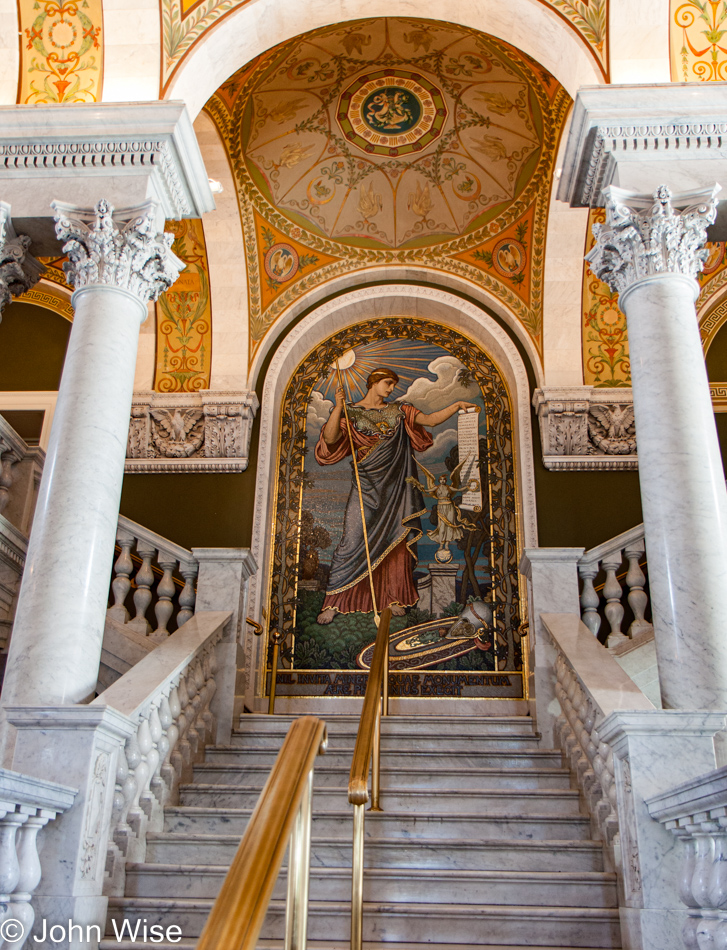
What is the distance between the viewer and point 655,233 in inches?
214

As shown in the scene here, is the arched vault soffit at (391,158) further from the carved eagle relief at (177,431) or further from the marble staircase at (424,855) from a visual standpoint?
the marble staircase at (424,855)

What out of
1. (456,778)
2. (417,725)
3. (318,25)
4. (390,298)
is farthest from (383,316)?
(456,778)

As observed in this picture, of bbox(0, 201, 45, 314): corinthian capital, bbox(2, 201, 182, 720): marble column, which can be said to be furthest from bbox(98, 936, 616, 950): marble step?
bbox(0, 201, 45, 314): corinthian capital

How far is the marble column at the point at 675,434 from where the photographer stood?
15.1 ft

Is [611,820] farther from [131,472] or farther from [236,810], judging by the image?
[131,472]

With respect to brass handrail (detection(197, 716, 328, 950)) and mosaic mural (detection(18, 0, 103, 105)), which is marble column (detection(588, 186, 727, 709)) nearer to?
brass handrail (detection(197, 716, 328, 950))

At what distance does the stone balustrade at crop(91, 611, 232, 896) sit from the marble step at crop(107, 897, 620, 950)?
0.46 meters

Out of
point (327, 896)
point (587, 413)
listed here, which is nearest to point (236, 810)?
point (327, 896)

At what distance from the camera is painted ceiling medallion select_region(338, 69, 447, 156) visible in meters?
9.02

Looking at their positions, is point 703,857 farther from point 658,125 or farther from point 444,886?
point 658,125

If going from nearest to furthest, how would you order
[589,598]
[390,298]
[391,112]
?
1. [589,598]
2. [391,112]
3. [390,298]

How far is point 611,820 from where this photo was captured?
443 centimetres

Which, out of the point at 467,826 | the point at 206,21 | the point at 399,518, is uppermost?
the point at 206,21

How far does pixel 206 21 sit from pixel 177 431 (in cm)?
412
